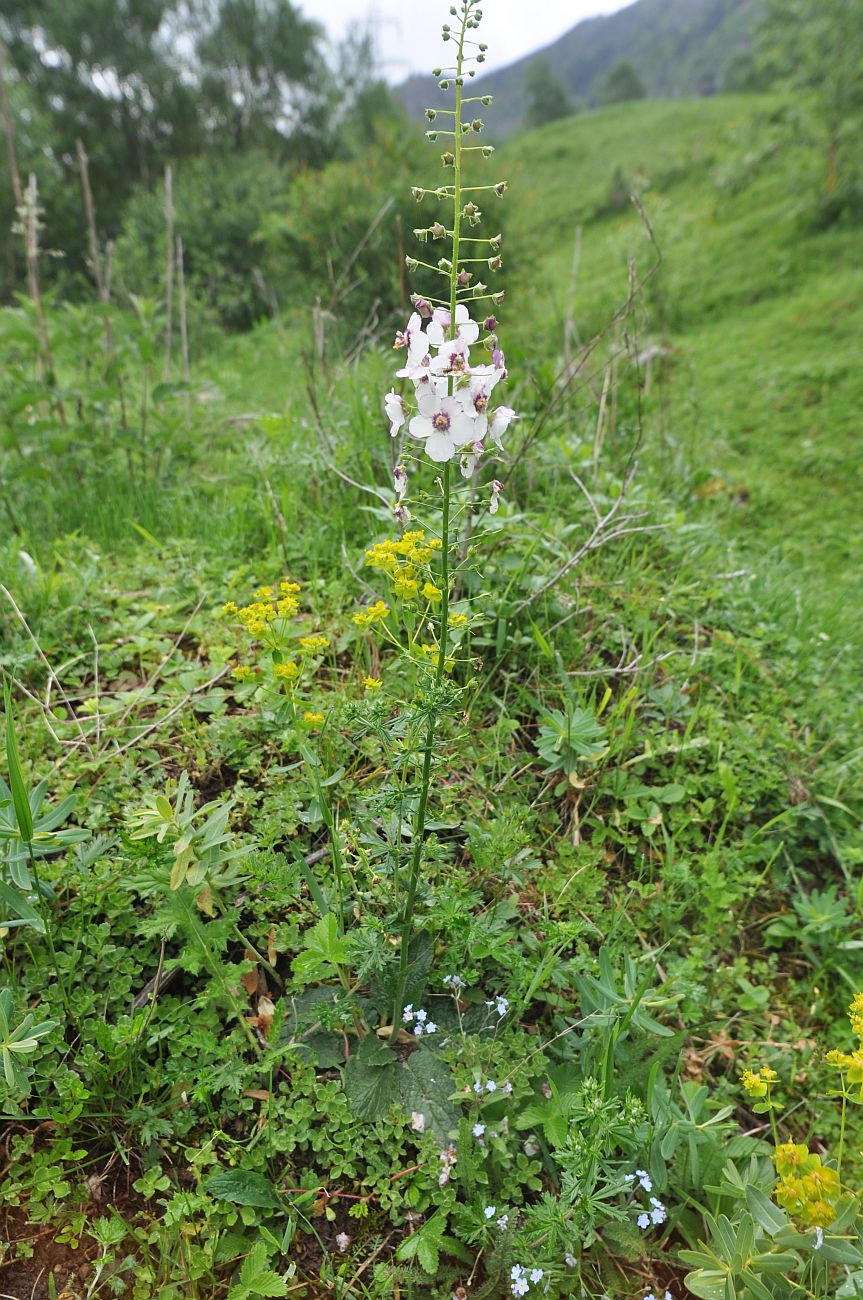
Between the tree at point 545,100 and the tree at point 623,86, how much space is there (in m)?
7.49

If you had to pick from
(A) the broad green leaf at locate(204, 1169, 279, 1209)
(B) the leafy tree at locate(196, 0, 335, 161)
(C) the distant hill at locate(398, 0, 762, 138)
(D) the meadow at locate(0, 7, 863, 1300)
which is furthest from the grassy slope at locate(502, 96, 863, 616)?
(B) the leafy tree at locate(196, 0, 335, 161)

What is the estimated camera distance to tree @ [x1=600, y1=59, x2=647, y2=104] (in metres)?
40.7

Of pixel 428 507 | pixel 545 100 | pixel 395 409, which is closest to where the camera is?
pixel 395 409

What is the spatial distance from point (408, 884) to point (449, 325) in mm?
1146

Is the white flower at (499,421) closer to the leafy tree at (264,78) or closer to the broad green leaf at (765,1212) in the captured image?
the broad green leaf at (765,1212)

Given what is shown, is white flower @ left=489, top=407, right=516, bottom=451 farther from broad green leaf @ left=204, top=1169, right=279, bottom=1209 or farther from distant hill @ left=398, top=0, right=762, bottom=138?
distant hill @ left=398, top=0, right=762, bottom=138

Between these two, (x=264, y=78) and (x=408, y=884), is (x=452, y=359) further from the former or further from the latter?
(x=264, y=78)

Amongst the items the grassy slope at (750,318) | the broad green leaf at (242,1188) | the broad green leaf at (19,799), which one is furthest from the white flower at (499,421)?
the grassy slope at (750,318)

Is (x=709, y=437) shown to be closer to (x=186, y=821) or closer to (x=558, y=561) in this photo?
(x=558, y=561)

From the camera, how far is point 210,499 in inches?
136

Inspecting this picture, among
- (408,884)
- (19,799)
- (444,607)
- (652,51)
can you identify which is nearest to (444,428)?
(444,607)

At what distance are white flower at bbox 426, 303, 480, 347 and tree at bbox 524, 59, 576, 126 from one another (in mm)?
40377

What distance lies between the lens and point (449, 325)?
4.17 ft

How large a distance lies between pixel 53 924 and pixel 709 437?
17.3 feet
